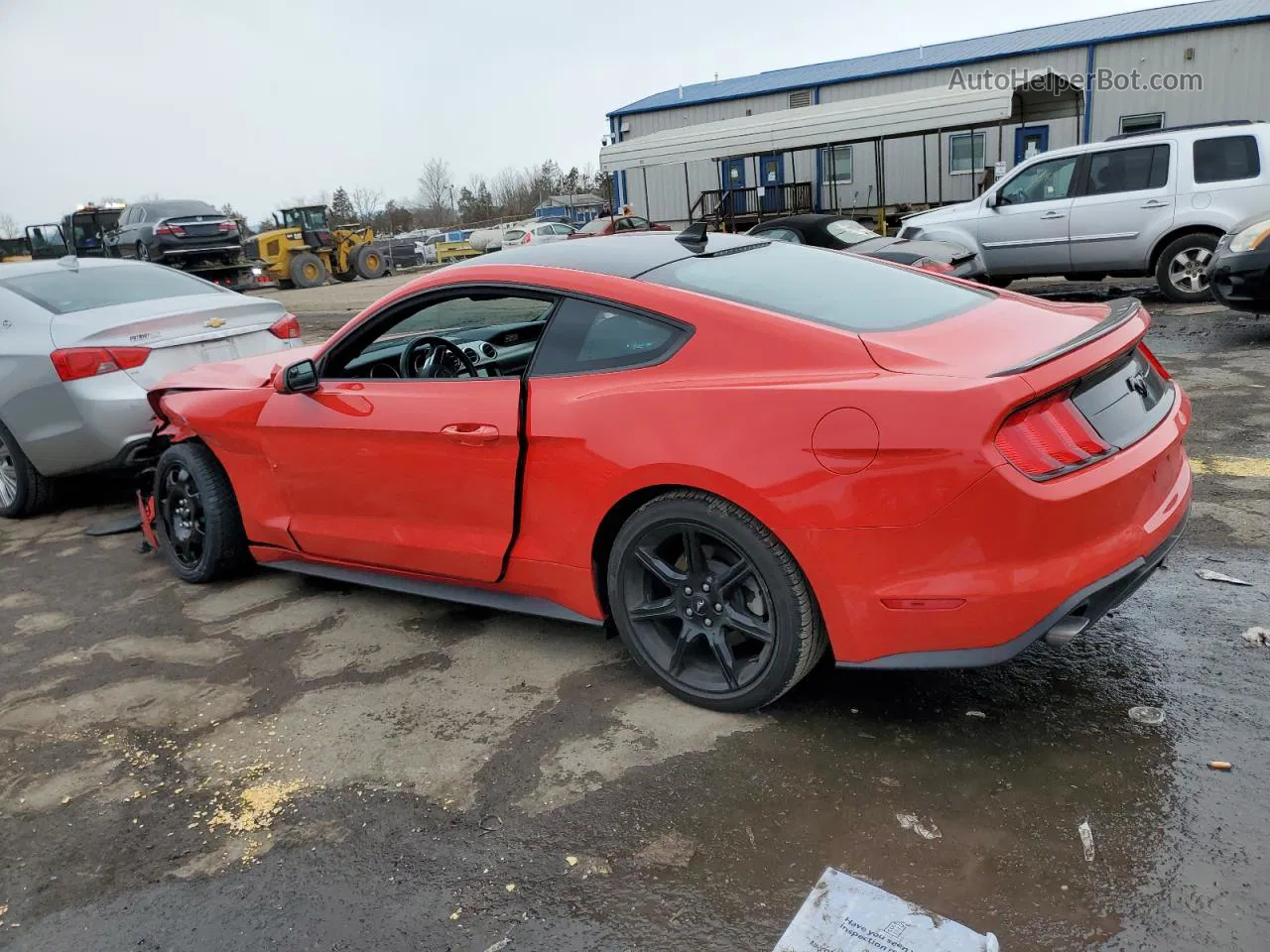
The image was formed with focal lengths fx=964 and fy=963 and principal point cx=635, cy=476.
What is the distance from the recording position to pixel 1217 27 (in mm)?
23750

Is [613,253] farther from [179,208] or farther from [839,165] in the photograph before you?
[839,165]

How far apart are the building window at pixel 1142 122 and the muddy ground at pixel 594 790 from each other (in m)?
25.2

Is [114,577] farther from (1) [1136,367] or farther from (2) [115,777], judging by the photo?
(1) [1136,367]

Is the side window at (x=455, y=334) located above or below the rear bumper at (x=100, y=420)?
above

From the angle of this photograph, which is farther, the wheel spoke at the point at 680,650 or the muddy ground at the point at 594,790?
the wheel spoke at the point at 680,650

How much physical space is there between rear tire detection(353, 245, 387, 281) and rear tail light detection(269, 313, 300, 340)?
76.8ft

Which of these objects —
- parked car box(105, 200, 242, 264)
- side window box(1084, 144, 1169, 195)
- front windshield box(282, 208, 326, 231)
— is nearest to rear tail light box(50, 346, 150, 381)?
side window box(1084, 144, 1169, 195)

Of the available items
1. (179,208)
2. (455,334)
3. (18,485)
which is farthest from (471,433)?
(179,208)

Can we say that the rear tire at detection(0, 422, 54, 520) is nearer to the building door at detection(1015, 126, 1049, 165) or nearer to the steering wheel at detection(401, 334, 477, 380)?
the steering wheel at detection(401, 334, 477, 380)

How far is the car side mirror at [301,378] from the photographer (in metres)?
3.77

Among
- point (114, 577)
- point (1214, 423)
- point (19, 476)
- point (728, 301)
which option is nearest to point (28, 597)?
point (114, 577)

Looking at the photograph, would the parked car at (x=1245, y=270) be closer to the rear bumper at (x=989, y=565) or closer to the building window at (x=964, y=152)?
the rear bumper at (x=989, y=565)

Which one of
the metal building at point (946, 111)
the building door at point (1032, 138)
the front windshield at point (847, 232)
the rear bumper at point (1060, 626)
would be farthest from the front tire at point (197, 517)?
the building door at point (1032, 138)

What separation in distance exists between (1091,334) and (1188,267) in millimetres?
8926
